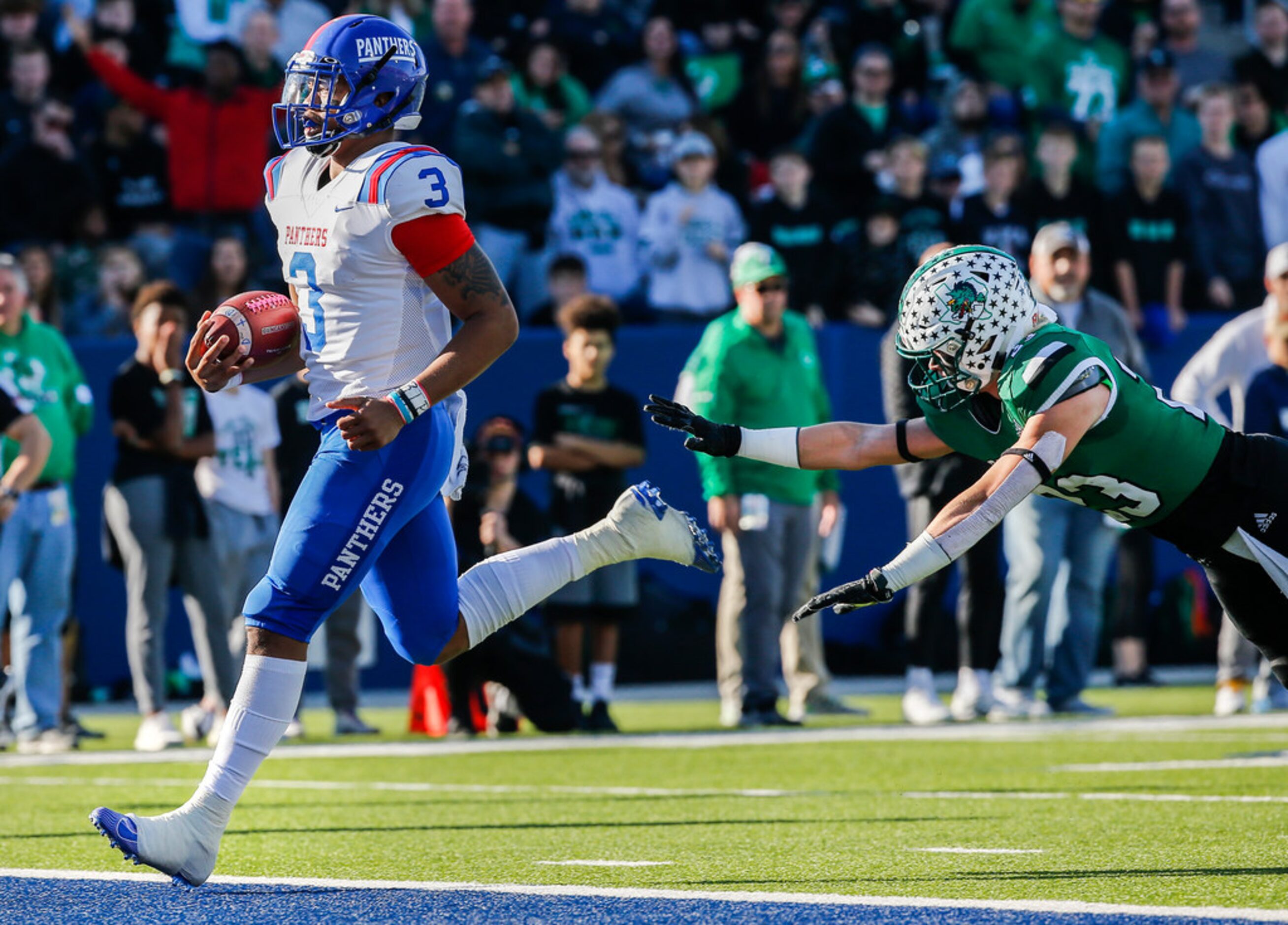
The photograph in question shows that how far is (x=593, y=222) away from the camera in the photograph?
12453mm

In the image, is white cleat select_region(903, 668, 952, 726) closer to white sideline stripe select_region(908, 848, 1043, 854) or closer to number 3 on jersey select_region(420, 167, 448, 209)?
white sideline stripe select_region(908, 848, 1043, 854)

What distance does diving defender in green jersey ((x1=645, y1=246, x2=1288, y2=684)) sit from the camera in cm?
449

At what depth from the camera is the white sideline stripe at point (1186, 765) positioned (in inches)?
276

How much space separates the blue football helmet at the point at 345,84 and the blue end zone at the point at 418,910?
72.8 inches

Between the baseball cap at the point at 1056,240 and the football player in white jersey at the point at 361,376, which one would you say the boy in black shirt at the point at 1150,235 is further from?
the football player in white jersey at the point at 361,376

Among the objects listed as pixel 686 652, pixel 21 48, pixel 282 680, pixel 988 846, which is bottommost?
pixel 686 652

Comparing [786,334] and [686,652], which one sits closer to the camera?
[786,334]

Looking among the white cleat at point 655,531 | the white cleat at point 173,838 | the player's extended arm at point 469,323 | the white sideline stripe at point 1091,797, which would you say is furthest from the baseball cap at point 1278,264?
the white cleat at point 173,838

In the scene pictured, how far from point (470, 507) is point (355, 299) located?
4583 mm

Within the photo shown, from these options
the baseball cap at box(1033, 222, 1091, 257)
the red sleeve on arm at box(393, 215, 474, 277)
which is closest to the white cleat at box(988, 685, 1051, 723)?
the baseball cap at box(1033, 222, 1091, 257)

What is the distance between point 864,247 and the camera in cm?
1202

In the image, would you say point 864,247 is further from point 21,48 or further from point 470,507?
point 21,48

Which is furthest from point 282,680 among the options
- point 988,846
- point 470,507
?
point 470,507

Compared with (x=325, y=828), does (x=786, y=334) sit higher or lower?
higher
